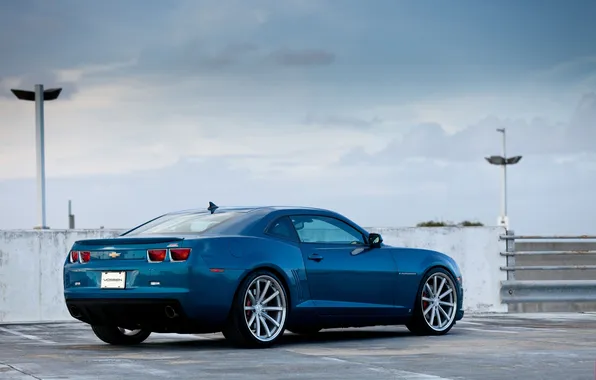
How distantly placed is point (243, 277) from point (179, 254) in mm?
631

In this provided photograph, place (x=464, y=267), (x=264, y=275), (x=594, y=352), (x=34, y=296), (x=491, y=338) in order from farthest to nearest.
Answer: (x=464, y=267), (x=34, y=296), (x=491, y=338), (x=264, y=275), (x=594, y=352)

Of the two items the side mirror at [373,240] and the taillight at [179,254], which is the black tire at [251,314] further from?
the side mirror at [373,240]

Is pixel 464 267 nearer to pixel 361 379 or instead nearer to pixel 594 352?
pixel 594 352

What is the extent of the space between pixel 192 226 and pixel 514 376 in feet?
13.1

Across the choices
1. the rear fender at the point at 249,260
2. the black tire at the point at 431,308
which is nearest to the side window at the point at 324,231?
the rear fender at the point at 249,260

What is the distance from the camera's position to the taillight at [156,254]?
1071 centimetres

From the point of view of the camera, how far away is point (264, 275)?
11.1m

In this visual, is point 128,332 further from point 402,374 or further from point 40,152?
point 40,152

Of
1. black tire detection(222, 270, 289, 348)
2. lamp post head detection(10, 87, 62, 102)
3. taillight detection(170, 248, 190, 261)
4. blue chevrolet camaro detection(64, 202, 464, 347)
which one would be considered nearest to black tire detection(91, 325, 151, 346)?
blue chevrolet camaro detection(64, 202, 464, 347)

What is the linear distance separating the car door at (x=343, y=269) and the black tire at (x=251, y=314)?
453mm

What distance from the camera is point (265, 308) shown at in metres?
11.1

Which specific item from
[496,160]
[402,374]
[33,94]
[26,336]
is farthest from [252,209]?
[496,160]

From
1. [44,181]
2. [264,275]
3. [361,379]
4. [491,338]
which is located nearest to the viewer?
[361,379]

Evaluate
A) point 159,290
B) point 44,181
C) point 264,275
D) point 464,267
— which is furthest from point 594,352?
point 44,181
